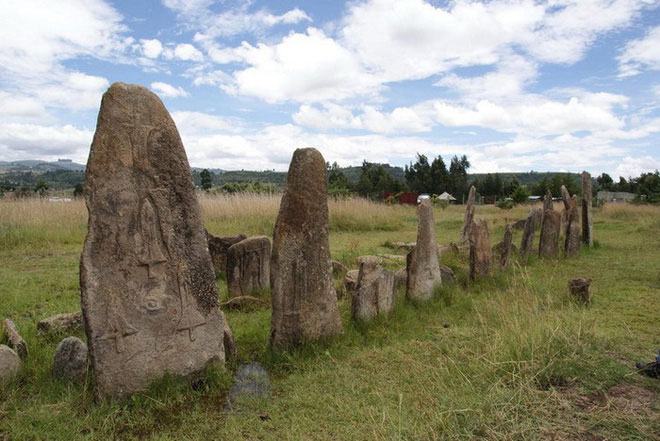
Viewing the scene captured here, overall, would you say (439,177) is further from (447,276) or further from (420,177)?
(447,276)

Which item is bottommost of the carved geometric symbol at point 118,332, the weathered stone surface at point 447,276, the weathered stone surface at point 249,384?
the weathered stone surface at point 249,384

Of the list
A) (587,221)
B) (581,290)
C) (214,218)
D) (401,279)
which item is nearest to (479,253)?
(401,279)

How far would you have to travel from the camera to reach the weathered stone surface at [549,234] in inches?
452

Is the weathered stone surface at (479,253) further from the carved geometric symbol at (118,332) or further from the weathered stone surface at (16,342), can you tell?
the weathered stone surface at (16,342)

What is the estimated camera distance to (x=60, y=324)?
5934mm

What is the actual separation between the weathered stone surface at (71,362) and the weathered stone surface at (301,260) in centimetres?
179

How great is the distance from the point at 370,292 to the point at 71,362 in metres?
3.27

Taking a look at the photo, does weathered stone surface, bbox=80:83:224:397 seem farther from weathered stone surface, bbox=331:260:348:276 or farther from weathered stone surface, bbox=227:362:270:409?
weathered stone surface, bbox=331:260:348:276

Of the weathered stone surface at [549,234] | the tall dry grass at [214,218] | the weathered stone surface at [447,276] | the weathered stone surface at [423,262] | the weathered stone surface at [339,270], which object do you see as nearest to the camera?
the weathered stone surface at [423,262]

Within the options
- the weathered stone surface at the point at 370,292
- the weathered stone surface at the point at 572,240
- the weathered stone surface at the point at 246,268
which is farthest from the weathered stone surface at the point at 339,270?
→ the weathered stone surface at the point at 572,240

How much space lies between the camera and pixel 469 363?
4781 mm

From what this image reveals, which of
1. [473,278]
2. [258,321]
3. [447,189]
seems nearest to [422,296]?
[473,278]

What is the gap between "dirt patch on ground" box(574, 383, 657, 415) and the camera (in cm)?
385

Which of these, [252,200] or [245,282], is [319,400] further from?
[252,200]
